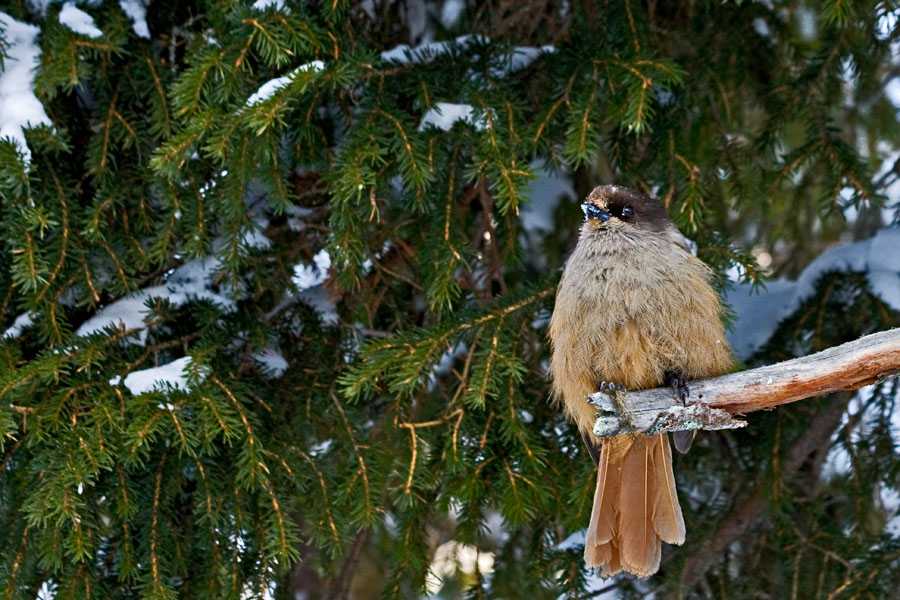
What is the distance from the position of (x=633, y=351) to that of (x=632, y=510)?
1.91ft

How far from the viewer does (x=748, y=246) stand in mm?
5418

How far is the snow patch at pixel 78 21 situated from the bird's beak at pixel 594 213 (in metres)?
1.91

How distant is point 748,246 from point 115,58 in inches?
143

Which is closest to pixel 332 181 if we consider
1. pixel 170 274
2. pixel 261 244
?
pixel 261 244

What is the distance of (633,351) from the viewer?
3.32m

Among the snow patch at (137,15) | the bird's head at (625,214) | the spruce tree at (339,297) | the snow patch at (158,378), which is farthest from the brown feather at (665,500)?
the snow patch at (137,15)

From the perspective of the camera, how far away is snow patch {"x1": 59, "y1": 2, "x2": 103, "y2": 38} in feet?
11.0

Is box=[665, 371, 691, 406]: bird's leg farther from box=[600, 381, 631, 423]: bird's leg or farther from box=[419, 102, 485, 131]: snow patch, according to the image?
box=[419, 102, 485, 131]: snow patch

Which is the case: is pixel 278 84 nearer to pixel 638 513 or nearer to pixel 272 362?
pixel 272 362

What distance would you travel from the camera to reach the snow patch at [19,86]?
129 inches

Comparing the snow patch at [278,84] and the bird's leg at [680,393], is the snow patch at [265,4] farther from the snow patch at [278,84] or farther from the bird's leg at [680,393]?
the bird's leg at [680,393]

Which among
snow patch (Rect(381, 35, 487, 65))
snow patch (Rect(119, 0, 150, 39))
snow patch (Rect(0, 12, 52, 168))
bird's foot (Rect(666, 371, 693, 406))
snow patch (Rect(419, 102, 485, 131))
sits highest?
snow patch (Rect(381, 35, 487, 65))

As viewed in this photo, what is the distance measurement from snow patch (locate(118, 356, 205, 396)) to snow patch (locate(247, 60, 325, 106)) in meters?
0.94

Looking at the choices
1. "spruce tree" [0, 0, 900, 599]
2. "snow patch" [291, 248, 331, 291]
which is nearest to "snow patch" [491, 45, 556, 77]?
"spruce tree" [0, 0, 900, 599]
